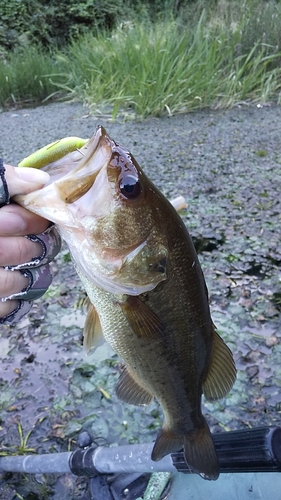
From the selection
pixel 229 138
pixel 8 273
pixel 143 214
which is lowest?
pixel 229 138

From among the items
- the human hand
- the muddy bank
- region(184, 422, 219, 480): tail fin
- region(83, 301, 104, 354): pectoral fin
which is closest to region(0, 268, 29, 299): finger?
the human hand

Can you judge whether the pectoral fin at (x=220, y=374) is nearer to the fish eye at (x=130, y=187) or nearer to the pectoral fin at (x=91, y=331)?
the pectoral fin at (x=91, y=331)

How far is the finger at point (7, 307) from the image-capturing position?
4.31ft

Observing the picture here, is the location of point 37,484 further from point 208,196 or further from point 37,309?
point 208,196

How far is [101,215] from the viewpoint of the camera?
1.18 metres

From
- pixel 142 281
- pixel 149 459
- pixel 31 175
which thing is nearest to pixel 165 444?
pixel 149 459

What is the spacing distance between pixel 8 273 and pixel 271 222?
95.4 inches

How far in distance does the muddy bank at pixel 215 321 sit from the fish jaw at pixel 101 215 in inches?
38.5

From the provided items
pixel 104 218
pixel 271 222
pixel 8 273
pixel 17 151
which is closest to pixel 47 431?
pixel 8 273

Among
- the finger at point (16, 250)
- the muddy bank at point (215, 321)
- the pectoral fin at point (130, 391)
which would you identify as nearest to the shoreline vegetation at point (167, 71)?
the muddy bank at point (215, 321)

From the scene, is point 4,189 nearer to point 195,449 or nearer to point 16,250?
point 16,250

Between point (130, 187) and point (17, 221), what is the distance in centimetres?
30

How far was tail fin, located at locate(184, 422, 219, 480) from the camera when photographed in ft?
4.54

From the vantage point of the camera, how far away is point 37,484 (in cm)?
176
